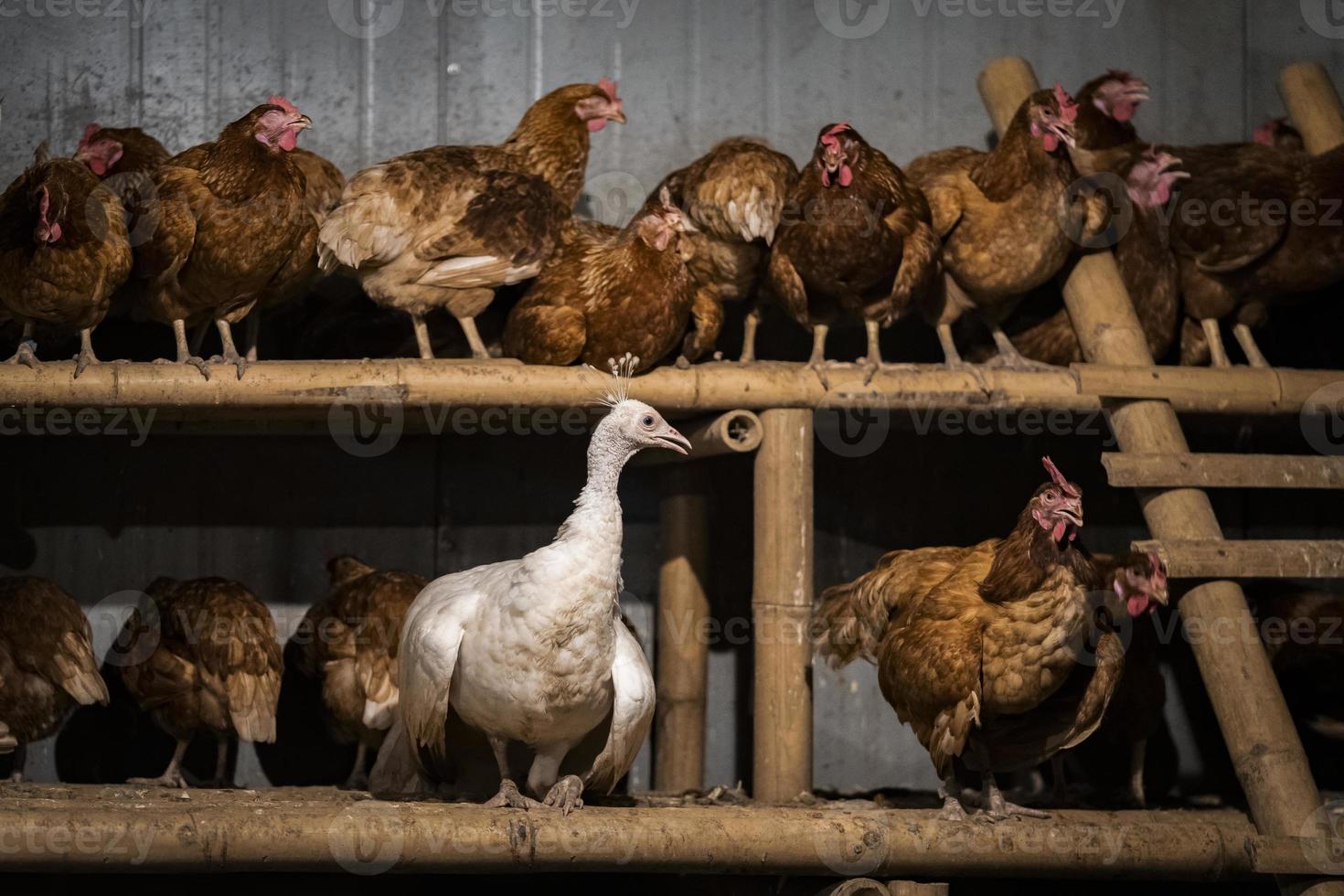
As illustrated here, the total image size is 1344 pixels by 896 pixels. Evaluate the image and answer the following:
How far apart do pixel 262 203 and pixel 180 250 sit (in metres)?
0.25

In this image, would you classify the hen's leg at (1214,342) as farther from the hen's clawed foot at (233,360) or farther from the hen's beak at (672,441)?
the hen's clawed foot at (233,360)

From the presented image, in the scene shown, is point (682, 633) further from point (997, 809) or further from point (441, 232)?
point (441, 232)

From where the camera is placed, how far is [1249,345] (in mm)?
4402

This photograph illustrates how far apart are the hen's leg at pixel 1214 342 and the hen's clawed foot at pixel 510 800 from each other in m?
2.49

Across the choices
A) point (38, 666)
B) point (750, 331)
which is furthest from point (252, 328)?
point (750, 331)

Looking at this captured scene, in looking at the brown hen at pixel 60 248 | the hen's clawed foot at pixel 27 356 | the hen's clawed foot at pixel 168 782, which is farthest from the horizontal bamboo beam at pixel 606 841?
the brown hen at pixel 60 248

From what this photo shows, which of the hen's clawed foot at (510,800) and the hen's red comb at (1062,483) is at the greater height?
the hen's red comb at (1062,483)

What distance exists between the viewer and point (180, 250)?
12.3 ft

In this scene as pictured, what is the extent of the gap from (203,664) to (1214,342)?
317 centimetres

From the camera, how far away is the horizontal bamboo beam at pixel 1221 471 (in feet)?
12.5

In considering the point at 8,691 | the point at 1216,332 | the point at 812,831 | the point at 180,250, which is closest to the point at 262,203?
the point at 180,250

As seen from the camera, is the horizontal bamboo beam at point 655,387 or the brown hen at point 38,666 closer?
the horizontal bamboo beam at point 655,387

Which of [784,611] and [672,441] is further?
[784,611]

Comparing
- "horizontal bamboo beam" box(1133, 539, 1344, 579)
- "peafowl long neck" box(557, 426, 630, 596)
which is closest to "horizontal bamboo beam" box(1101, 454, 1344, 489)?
"horizontal bamboo beam" box(1133, 539, 1344, 579)
